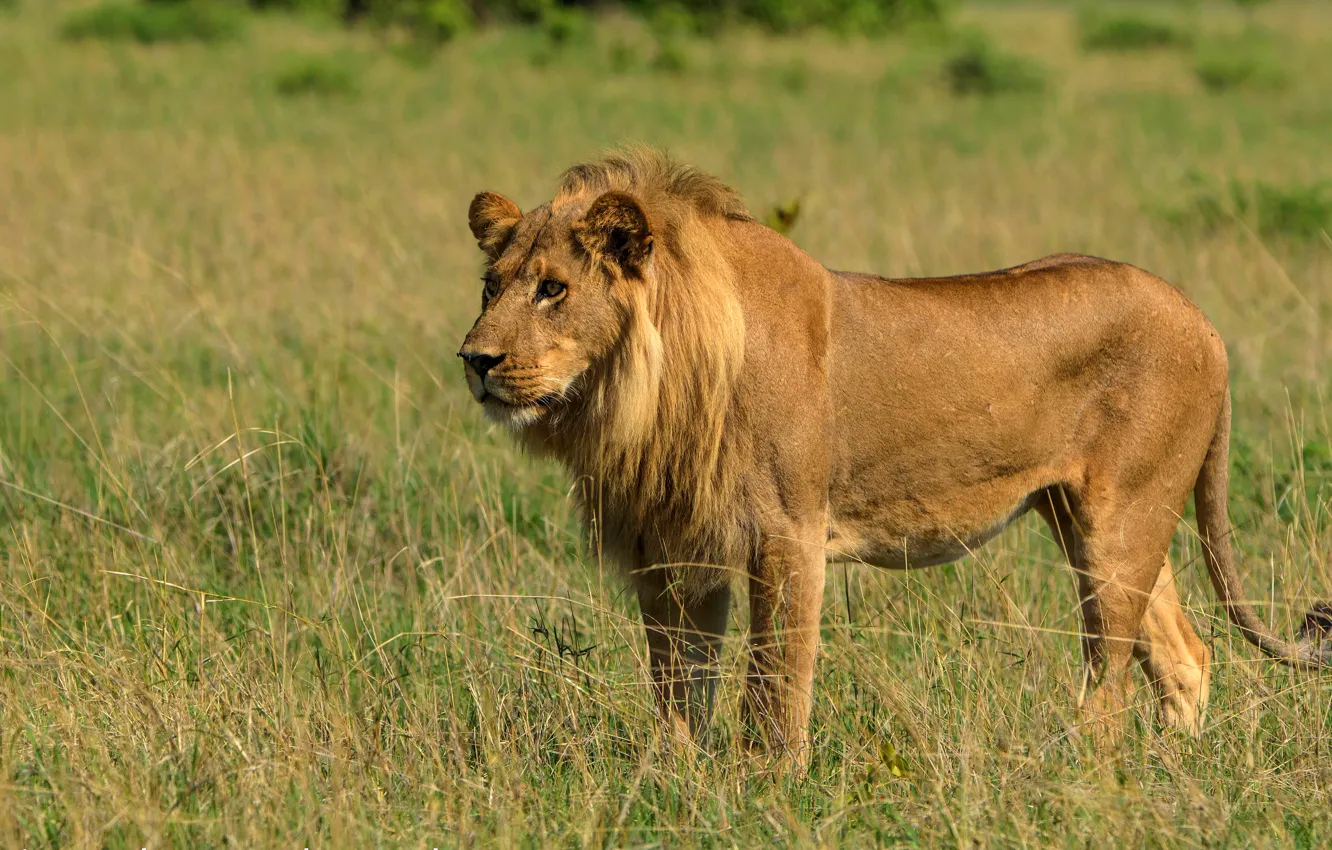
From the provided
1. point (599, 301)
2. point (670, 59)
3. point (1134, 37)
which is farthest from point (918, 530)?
point (1134, 37)

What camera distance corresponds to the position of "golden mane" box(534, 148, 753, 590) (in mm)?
3367

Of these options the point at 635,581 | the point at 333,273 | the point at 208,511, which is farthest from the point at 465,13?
the point at 635,581

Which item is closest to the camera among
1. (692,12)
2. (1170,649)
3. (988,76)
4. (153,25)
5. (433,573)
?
(1170,649)

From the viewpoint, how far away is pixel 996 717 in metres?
3.50

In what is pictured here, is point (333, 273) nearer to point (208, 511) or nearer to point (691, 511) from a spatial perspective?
point (208, 511)

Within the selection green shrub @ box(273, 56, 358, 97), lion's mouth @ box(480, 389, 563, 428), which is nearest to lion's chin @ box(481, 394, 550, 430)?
lion's mouth @ box(480, 389, 563, 428)

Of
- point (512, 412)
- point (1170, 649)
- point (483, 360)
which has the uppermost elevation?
point (483, 360)

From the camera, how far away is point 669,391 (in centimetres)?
340

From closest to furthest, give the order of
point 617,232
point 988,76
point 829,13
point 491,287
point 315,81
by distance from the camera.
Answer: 1. point 617,232
2. point 491,287
3. point 315,81
4. point 988,76
5. point 829,13

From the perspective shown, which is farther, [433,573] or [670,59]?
[670,59]

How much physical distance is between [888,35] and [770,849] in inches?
875

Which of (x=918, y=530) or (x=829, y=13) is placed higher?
(x=829, y=13)

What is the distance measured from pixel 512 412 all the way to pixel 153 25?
1671 centimetres

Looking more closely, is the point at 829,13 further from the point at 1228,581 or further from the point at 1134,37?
the point at 1228,581
